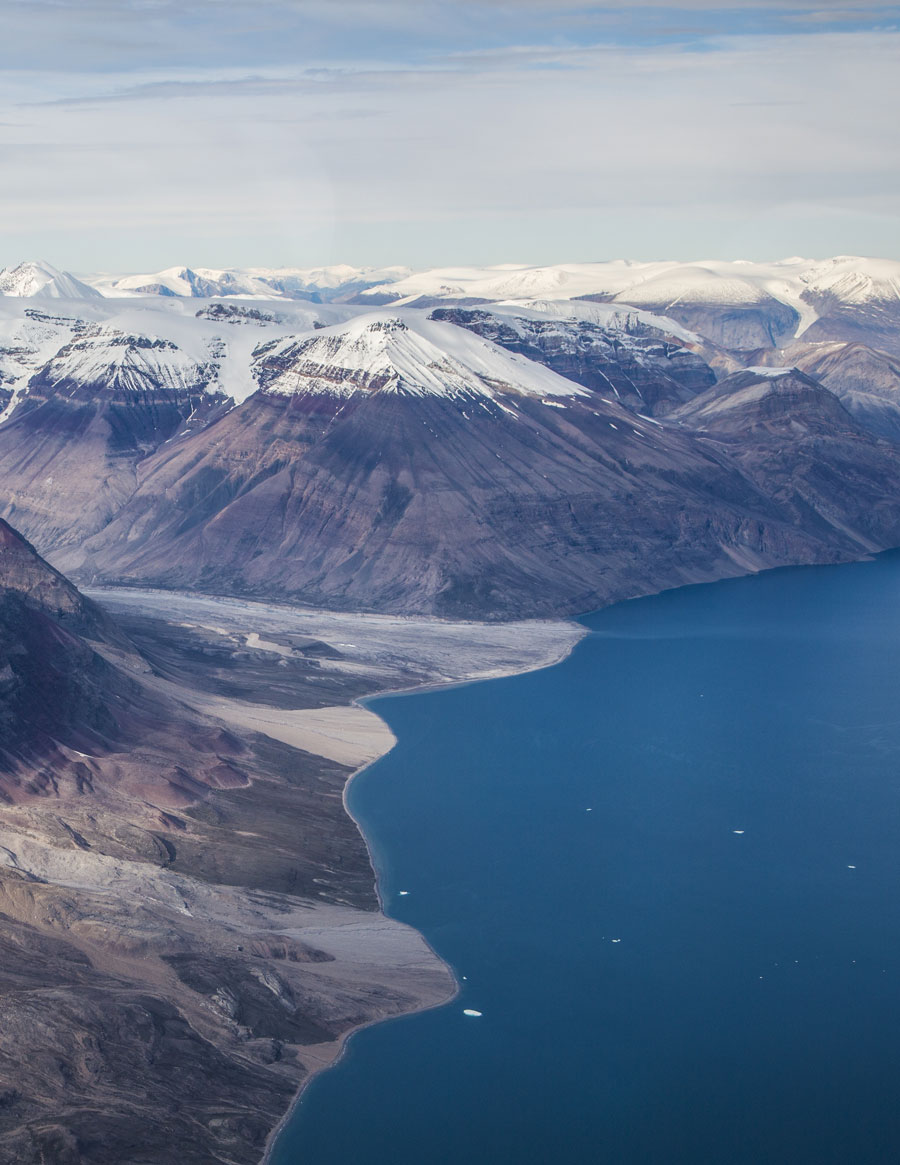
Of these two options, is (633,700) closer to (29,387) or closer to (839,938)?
(839,938)

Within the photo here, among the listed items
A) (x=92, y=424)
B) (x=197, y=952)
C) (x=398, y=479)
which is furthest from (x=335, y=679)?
(x=92, y=424)

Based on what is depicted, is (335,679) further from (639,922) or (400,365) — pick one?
(400,365)

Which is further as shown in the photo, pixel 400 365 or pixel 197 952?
pixel 400 365

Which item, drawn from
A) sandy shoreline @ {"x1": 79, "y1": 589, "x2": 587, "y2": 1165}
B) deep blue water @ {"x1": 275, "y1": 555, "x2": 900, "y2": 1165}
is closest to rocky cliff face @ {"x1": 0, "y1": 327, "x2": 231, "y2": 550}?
sandy shoreline @ {"x1": 79, "y1": 589, "x2": 587, "y2": 1165}

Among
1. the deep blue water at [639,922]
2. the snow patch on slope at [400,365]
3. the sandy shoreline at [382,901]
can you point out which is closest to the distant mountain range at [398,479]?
the snow patch on slope at [400,365]

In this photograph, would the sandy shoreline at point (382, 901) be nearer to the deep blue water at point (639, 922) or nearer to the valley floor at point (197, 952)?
the valley floor at point (197, 952)

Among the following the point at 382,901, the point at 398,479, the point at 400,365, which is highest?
the point at 400,365

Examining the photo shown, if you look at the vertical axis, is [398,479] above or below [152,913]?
above

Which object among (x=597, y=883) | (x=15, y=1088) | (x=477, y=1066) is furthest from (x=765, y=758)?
(x=15, y=1088)

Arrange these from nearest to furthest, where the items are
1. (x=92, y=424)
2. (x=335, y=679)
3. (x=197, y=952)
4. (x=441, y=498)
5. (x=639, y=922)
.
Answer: (x=197, y=952) → (x=639, y=922) → (x=335, y=679) → (x=441, y=498) → (x=92, y=424)
